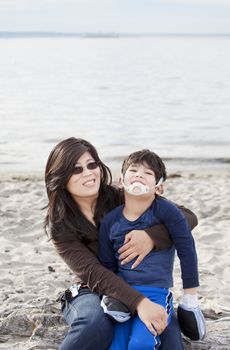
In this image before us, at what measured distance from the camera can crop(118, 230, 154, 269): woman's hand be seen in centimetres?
316

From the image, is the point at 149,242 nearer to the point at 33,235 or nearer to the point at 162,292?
the point at 162,292

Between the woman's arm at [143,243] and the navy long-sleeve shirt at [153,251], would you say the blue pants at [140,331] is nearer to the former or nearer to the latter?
the navy long-sleeve shirt at [153,251]

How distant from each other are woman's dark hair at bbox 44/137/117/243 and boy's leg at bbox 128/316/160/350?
0.57m

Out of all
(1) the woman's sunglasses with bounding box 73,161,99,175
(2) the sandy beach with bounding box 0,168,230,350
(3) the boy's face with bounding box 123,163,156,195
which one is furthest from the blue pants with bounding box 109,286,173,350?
(1) the woman's sunglasses with bounding box 73,161,99,175

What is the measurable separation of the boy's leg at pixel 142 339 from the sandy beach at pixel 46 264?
0.47 metres

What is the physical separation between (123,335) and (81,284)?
437 mm

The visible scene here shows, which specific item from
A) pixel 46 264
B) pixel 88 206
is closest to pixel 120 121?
pixel 46 264

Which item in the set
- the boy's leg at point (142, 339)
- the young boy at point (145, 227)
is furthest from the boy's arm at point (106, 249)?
the boy's leg at point (142, 339)

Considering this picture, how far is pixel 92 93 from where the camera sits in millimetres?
33438

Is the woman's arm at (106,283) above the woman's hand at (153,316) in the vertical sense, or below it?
above

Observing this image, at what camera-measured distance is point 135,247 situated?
3.16 metres

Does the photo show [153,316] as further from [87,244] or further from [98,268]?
[87,244]

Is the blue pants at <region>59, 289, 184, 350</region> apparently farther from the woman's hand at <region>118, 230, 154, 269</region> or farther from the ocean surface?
the ocean surface

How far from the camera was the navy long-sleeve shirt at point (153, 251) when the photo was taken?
10.5 ft
